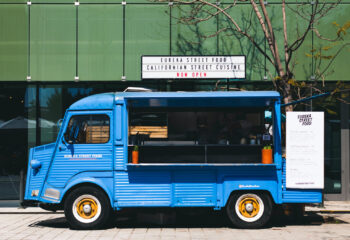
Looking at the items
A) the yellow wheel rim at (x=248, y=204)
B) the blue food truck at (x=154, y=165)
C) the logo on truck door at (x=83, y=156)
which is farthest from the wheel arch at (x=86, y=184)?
the yellow wheel rim at (x=248, y=204)

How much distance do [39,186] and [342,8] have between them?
399 inches

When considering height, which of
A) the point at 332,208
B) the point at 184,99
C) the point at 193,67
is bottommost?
the point at 332,208

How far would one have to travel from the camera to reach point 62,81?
14727mm

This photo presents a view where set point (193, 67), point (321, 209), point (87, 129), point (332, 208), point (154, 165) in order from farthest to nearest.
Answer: point (193, 67), point (332, 208), point (321, 209), point (87, 129), point (154, 165)

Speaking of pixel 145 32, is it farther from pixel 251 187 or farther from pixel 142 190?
pixel 251 187

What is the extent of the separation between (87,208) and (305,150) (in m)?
4.71

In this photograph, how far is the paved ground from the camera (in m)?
9.34

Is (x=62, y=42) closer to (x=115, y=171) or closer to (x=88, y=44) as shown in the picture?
(x=88, y=44)

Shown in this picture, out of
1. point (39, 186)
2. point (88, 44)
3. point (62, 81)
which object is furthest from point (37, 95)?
point (39, 186)

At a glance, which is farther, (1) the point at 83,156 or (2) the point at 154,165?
(1) the point at 83,156

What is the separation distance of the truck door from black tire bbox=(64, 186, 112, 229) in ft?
1.26

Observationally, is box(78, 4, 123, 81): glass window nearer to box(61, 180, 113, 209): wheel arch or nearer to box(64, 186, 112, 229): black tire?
box(61, 180, 113, 209): wheel arch

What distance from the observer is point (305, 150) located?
33.1 ft

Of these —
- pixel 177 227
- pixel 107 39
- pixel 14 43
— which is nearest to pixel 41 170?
pixel 177 227
